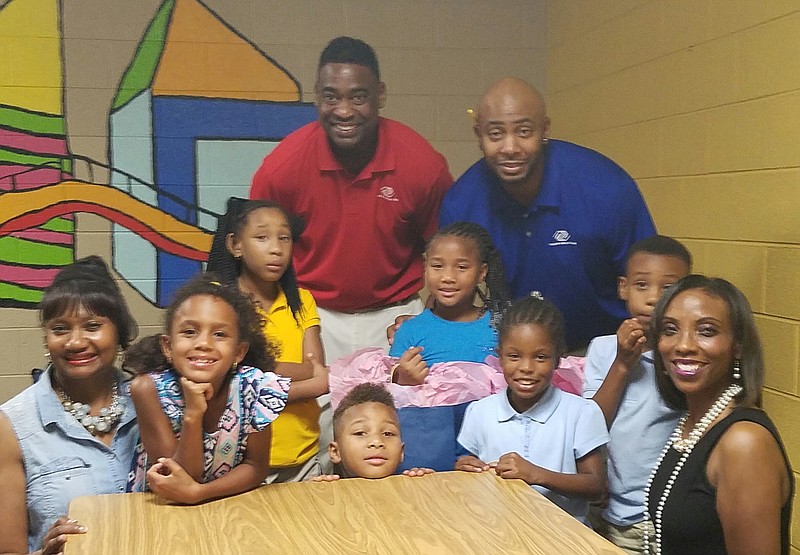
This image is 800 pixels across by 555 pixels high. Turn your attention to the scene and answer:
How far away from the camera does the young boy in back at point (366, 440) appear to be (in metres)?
2.46

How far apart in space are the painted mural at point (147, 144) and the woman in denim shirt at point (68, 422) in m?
0.68

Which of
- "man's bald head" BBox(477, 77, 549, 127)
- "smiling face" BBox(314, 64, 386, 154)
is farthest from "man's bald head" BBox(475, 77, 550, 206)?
"smiling face" BBox(314, 64, 386, 154)

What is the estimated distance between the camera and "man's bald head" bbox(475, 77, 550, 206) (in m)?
3.07

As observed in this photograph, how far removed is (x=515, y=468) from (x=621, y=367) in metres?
0.60

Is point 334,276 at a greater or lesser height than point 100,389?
greater

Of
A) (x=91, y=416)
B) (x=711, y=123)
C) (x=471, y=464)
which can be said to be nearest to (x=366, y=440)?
(x=471, y=464)

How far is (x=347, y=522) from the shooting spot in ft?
6.13

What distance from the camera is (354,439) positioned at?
2.51 m

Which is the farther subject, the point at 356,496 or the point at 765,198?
the point at 765,198

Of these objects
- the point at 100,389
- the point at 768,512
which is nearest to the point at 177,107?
the point at 100,389

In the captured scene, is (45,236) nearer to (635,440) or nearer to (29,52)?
(29,52)

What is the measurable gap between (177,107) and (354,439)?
1329 mm

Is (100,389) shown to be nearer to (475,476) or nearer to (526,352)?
(475,476)

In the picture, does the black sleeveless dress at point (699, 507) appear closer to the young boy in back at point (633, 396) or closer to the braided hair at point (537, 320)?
the young boy in back at point (633, 396)
